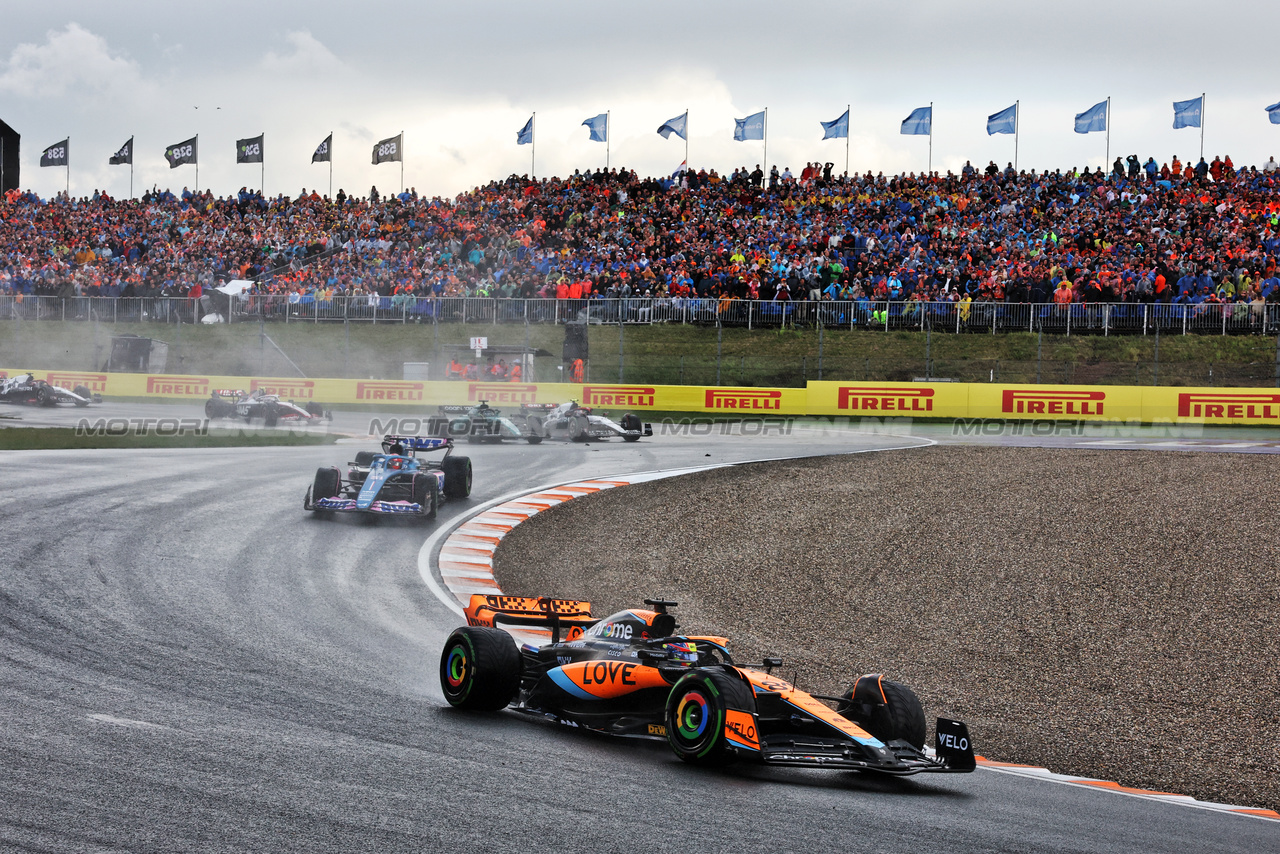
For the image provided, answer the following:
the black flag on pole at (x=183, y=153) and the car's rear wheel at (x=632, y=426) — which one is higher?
the black flag on pole at (x=183, y=153)

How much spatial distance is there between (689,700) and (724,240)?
31124mm

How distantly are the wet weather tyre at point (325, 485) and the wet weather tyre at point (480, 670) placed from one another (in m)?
8.10

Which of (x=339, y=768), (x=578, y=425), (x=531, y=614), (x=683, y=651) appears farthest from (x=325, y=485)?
(x=578, y=425)

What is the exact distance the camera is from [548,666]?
739cm

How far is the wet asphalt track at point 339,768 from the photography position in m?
4.90

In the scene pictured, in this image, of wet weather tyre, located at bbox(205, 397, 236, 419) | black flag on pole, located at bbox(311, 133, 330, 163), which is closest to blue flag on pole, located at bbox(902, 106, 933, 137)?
black flag on pole, located at bbox(311, 133, 330, 163)

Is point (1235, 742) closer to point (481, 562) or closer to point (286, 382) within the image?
point (481, 562)

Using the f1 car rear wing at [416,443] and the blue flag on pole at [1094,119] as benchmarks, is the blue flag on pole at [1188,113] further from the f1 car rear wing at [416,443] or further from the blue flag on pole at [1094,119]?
the f1 car rear wing at [416,443]

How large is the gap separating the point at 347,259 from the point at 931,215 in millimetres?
19700

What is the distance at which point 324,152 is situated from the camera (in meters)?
51.0

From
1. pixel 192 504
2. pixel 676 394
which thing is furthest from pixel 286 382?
pixel 192 504

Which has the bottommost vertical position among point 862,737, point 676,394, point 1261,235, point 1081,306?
point 862,737

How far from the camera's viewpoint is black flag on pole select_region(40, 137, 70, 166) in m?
54.8
